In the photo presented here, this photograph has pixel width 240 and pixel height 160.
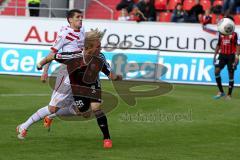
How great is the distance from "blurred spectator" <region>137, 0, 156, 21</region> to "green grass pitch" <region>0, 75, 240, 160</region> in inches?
386

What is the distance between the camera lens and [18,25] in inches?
1166

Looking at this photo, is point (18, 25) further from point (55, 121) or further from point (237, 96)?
point (55, 121)

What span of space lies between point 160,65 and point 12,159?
14657 mm

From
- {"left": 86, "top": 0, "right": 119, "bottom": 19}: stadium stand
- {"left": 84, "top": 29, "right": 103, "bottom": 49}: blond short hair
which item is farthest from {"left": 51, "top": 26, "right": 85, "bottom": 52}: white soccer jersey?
{"left": 86, "top": 0, "right": 119, "bottom": 19}: stadium stand

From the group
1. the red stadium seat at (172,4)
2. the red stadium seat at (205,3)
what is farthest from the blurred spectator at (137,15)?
the red stadium seat at (205,3)

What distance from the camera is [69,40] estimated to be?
12.4 metres

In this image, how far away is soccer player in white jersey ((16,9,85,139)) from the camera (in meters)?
12.0

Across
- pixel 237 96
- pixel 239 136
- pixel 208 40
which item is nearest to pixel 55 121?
pixel 239 136

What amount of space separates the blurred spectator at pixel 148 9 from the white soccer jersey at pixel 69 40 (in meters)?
16.5

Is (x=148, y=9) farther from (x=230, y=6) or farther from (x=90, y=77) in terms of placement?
(x=90, y=77)

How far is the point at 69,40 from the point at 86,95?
1.29 m

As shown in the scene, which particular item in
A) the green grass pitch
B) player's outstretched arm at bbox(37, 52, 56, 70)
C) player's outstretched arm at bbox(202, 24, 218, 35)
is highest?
player's outstretched arm at bbox(202, 24, 218, 35)

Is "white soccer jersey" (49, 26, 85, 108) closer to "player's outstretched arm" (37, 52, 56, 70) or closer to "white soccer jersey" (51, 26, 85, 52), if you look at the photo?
"white soccer jersey" (51, 26, 85, 52)

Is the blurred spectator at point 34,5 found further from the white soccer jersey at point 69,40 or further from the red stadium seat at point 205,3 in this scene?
the white soccer jersey at point 69,40
